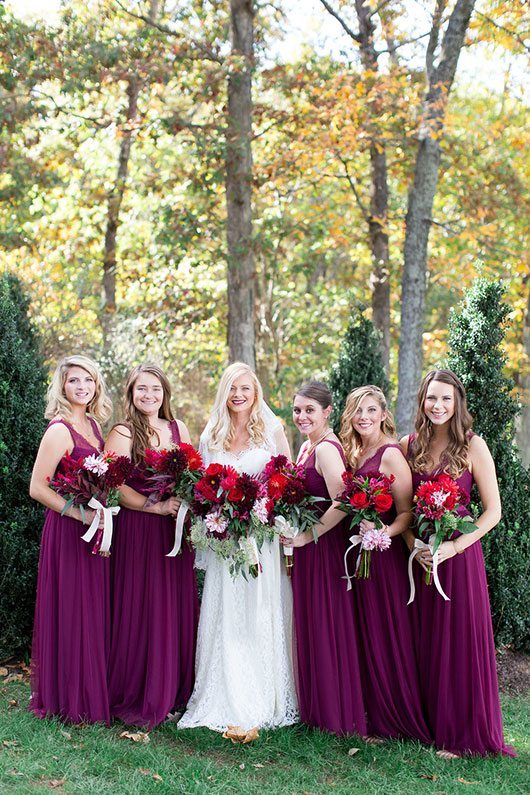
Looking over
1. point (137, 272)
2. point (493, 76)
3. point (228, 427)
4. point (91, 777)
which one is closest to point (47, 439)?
point (228, 427)

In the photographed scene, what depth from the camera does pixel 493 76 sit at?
22969 mm

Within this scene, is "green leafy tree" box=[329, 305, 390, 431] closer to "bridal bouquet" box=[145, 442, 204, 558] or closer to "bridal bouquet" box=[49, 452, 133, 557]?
"bridal bouquet" box=[145, 442, 204, 558]

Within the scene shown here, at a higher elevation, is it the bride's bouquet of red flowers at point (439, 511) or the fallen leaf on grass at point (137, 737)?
the bride's bouquet of red flowers at point (439, 511)

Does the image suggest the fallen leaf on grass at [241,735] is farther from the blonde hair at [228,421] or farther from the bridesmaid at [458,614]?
the blonde hair at [228,421]

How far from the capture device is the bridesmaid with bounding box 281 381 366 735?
564 centimetres

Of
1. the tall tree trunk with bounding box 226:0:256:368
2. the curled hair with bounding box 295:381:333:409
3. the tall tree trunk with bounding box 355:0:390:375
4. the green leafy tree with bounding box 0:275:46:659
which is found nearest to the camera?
the curled hair with bounding box 295:381:333:409

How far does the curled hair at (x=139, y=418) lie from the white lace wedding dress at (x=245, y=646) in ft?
1.71

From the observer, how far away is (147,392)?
597cm

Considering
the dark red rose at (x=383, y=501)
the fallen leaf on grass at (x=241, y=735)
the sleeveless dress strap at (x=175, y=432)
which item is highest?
the sleeveless dress strap at (x=175, y=432)

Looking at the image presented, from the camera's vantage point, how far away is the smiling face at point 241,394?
5.84m

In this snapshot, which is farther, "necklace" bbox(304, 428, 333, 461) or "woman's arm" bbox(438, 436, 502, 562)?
"necklace" bbox(304, 428, 333, 461)

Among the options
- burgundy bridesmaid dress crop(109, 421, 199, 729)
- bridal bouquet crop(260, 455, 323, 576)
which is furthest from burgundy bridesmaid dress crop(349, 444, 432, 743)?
burgundy bridesmaid dress crop(109, 421, 199, 729)

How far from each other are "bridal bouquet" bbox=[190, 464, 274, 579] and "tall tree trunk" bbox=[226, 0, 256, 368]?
24.8 ft

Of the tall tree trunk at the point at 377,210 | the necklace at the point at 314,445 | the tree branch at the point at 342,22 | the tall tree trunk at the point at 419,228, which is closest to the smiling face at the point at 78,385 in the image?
the necklace at the point at 314,445
